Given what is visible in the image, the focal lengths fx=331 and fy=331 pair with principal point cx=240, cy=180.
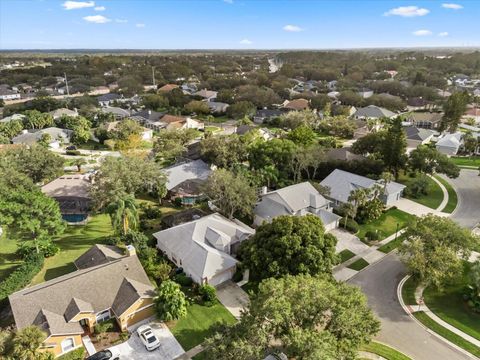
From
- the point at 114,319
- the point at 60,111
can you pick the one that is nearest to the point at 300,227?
the point at 114,319

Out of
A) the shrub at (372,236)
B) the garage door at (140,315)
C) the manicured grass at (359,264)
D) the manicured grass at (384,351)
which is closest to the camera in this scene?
the manicured grass at (384,351)

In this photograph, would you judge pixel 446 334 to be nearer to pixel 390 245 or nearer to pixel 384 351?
pixel 384 351

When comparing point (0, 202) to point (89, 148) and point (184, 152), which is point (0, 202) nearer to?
point (184, 152)

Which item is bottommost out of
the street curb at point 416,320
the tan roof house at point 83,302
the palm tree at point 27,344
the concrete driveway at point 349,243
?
the street curb at point 416,320

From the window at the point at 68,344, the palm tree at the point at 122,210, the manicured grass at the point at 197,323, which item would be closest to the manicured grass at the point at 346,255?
the manicured grass at the point at 197,323

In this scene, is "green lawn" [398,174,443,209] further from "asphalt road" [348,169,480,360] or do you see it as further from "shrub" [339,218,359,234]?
"shrub" [339,218,359,234]

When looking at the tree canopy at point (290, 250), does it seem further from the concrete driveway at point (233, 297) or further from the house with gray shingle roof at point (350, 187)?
the house with gray shingle roof at point (350, 187)

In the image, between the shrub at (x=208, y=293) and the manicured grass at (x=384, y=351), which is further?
the shrub at (x=208, y=293)

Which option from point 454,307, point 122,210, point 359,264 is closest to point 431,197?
point 359,264
